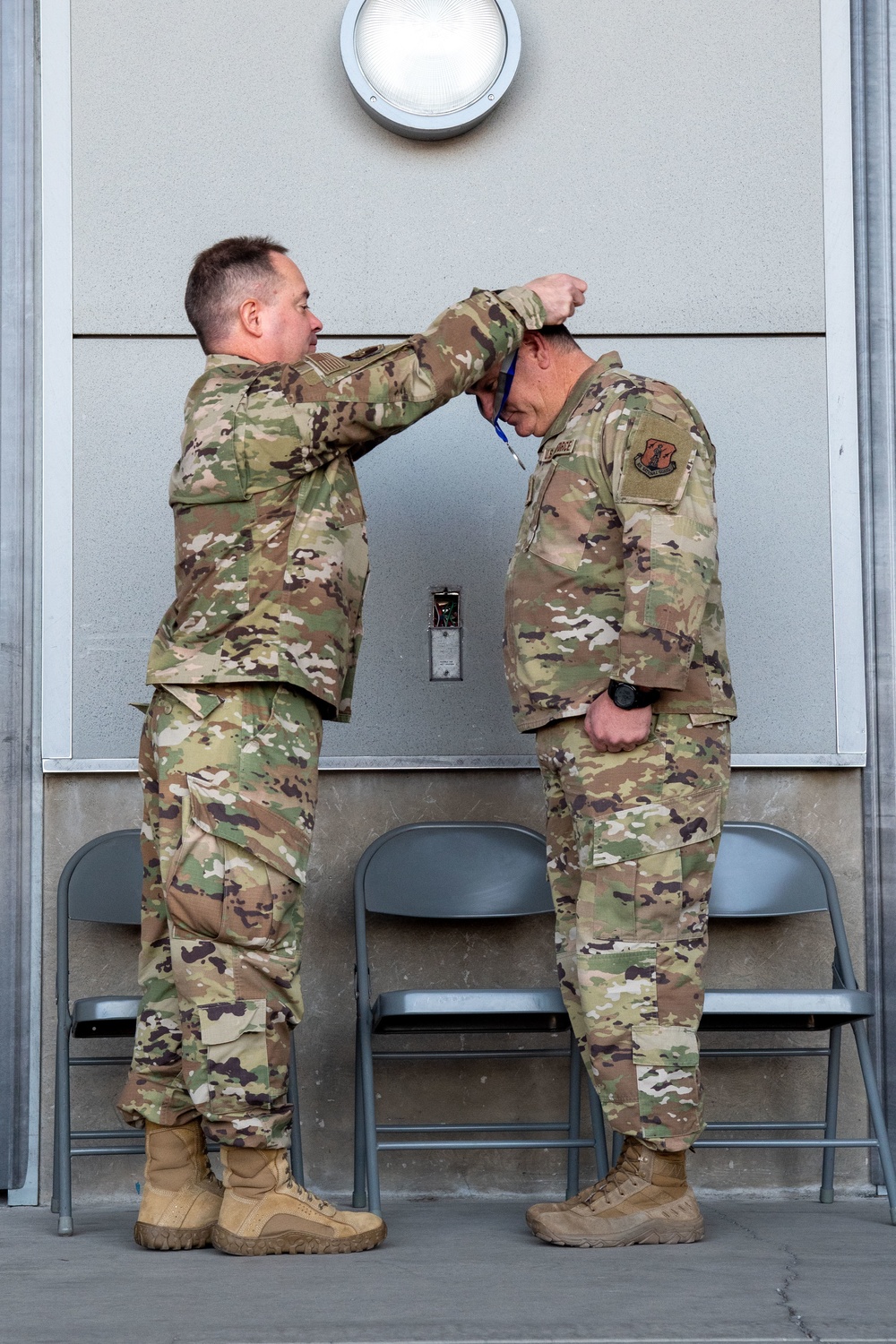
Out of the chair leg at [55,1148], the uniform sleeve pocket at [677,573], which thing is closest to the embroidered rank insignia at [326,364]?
the uniform sleeve pocket at [677,573]

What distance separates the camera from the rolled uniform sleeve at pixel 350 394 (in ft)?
7.73

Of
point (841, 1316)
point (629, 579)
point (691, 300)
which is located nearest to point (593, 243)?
point (691, 300)

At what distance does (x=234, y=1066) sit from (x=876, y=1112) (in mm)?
1460

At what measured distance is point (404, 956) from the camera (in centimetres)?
318

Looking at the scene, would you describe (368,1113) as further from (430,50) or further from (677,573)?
(430,50)

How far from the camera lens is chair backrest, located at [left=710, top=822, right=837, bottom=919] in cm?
308

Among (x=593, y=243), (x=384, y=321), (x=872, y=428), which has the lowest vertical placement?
(x=872, y=428)

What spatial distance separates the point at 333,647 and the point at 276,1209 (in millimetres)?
990

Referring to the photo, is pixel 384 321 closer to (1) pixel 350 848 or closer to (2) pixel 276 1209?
(1) pixel 350 848

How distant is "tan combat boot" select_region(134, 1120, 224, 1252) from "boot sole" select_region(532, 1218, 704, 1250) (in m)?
0.62

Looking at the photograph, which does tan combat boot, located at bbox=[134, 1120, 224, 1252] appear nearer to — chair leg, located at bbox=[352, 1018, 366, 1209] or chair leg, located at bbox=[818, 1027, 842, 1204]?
chair leg, located at bbox=[352, 1018, 366, 1209]

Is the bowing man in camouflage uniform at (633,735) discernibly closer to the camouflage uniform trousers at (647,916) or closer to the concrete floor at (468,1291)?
Answer: the camouflage uniform trousers at (647,916)

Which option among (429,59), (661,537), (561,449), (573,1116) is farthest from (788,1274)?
(429,59)

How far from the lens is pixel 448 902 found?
10.1 feet
